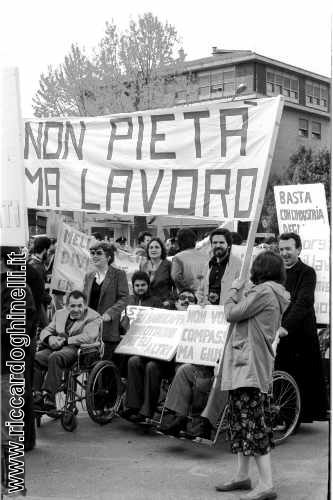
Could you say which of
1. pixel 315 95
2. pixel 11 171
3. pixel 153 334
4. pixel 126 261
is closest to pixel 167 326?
pixel 153 334

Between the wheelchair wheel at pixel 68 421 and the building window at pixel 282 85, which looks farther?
the building window at pixel 282 85

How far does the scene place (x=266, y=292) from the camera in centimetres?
510

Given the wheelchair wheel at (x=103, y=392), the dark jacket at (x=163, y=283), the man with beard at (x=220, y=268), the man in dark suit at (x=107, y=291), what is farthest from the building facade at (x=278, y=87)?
the wheelchair wheel at (x=103, y=392)

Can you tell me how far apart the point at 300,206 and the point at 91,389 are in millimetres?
3180

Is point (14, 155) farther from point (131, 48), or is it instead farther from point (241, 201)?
point (131, 48)

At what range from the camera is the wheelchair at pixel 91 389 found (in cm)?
689

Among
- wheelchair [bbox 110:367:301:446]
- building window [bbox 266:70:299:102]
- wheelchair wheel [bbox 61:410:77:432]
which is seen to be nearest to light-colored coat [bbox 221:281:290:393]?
wheelchair [bbox 110:367:301:446]

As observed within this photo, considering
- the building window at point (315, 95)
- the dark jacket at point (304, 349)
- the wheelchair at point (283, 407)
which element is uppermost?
the building window at point (315, 95)

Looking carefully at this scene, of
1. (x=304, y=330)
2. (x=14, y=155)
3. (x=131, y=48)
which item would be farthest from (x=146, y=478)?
(x=131, y=48)

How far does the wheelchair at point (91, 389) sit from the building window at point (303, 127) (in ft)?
181

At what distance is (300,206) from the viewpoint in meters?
8.36

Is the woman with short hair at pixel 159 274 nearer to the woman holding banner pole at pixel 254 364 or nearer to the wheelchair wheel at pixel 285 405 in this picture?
the wheelchair wheel at pixel 285 405

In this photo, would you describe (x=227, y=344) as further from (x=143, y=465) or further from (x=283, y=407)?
(x=283, y=407)

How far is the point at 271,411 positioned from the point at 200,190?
75.0 inches
